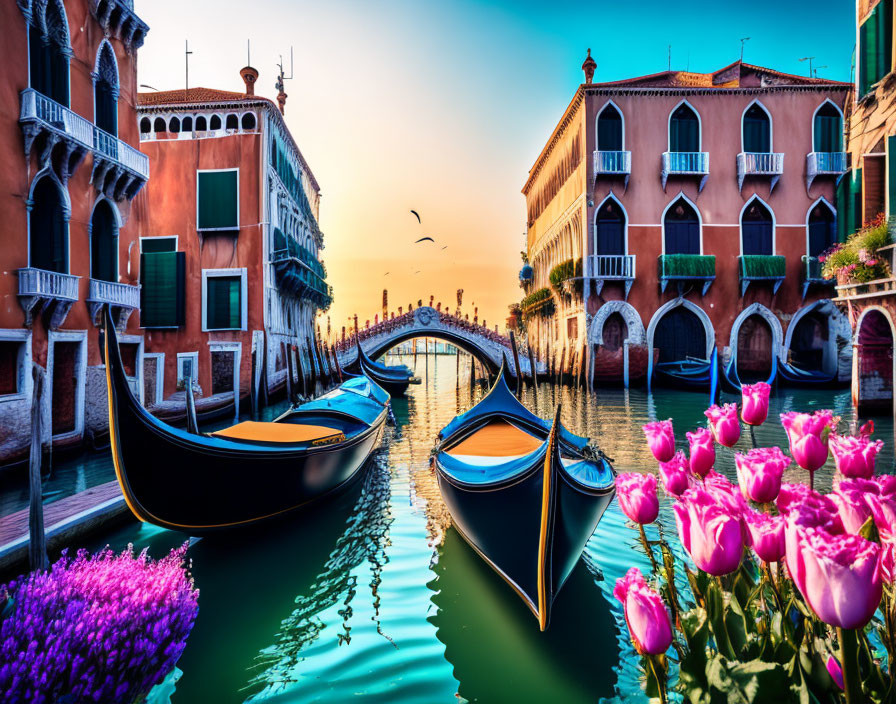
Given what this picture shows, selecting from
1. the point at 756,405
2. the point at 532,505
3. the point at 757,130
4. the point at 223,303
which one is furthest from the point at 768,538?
the point at 757,130

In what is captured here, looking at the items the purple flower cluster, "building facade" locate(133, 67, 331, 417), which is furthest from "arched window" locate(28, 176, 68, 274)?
the purple flower cluster

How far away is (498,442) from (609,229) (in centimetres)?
1113

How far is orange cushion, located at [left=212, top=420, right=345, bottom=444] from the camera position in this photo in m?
4.26

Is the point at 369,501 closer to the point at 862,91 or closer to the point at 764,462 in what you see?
the point at 764,462

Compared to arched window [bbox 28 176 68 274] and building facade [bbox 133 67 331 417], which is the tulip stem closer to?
arched window [bbox 28 176 68 274]

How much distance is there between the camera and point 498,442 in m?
4.41

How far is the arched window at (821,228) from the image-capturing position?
13922 mm

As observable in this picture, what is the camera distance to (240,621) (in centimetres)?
290

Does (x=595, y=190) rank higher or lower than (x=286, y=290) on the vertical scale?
higher

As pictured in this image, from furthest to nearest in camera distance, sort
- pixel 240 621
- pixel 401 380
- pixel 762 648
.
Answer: pixel 401 380, pixel 240 621, pixel 762 648

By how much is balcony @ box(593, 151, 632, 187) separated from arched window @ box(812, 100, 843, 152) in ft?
15.5

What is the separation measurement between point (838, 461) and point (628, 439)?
679cm

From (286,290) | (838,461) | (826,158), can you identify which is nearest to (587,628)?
(838,461)

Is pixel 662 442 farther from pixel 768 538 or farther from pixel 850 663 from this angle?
pixel 850 663
